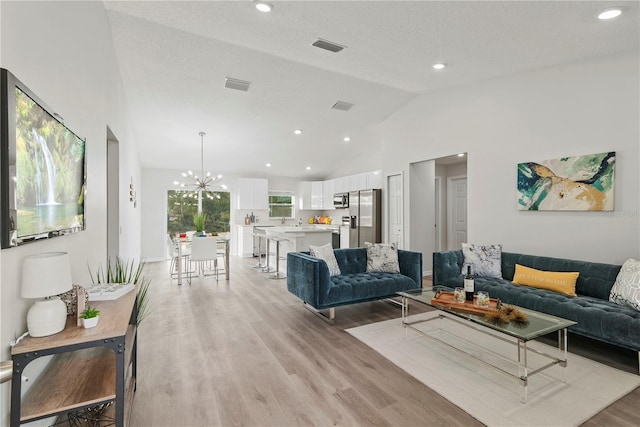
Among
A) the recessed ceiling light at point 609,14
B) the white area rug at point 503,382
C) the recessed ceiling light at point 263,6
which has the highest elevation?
the recessed ceiling light at point 263,6

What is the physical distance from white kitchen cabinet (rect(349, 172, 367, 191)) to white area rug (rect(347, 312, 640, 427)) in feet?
16.1

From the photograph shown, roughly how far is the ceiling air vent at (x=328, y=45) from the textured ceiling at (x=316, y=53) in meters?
0.09

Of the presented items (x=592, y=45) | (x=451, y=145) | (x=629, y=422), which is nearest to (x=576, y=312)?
(x=629, y=422)

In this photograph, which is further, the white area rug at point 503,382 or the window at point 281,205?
the window at point 281,205

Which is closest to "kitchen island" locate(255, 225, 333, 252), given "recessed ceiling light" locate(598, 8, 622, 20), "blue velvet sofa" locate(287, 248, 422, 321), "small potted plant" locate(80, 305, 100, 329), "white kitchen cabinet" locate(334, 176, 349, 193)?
"blue velvet sofa" locate(287, 248, 422, 321)

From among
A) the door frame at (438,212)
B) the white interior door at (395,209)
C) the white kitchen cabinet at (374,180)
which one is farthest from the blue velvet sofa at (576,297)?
the white kitchen cabinet at (374,180)

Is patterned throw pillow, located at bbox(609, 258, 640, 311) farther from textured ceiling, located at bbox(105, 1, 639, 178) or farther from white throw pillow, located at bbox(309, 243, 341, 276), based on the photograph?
white throw pillow, located at bbox(309, 243, 341, 276)

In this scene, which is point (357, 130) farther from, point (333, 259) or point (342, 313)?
point (342, 313)

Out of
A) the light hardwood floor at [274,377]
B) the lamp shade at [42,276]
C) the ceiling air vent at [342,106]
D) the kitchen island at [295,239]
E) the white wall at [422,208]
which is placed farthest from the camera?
the kitchen island at [295,239]

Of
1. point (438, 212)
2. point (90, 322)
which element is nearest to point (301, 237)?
point (438, 212)

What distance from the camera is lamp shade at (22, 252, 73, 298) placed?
4.33ft

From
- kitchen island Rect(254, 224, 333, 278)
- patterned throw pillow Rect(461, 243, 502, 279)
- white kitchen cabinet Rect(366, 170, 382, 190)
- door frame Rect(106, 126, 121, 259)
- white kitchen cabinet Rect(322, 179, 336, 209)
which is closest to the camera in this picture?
door frame Rect(106, 126, 121, 259)

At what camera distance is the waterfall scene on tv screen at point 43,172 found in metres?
1.33

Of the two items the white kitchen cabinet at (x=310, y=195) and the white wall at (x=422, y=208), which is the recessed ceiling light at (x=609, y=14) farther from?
the white kitchen cabinet at (x=310, y=195)
